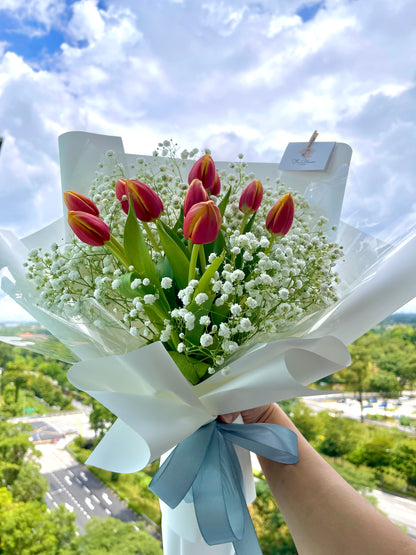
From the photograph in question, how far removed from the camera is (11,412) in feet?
5.77

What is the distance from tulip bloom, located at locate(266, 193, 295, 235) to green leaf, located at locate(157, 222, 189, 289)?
0.11 meters

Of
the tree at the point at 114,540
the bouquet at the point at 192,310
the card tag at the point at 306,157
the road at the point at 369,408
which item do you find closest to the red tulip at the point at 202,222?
the bouquet at the point at 192,310

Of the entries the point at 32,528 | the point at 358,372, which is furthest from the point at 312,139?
the point at 32,528

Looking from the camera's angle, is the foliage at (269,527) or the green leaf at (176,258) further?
the foliage at (269,527)

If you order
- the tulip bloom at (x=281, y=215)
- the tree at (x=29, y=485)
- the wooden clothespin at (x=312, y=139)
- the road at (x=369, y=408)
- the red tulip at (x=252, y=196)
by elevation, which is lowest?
the tree at (x=29, y=485)

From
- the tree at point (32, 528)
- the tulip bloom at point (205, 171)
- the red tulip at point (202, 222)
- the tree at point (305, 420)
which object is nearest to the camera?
the red tulip at point (202, 222)

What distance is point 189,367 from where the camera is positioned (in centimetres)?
51

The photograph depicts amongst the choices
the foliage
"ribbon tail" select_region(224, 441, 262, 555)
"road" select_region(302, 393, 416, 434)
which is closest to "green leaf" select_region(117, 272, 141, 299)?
"ribbon tail" select_region(224, 441, 262, 555)

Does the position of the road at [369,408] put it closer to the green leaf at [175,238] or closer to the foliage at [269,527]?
the foliage at [269,527]

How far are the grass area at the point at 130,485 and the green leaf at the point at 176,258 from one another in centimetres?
154

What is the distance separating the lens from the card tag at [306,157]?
749mm

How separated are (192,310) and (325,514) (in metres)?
0.30

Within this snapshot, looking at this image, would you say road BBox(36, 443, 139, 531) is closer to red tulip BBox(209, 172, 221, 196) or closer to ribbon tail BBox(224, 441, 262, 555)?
ribbon tail BBox(224, 441, 262, 555)

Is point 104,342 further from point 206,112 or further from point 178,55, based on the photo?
point 178,55
